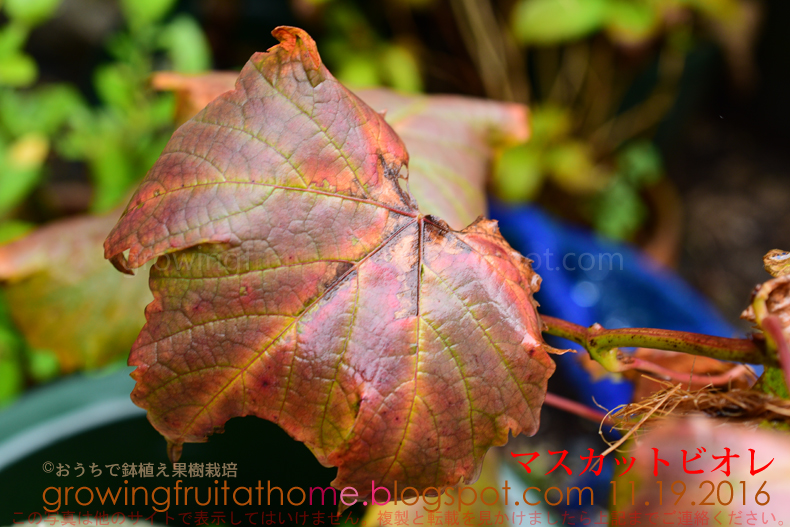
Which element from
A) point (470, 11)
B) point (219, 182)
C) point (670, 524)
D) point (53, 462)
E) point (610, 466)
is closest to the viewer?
point (670, 524)

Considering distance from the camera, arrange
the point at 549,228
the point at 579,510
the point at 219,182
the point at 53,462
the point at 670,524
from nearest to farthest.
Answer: the point at 670,524 → the point at 219,182 → the point at 53,462 → the point at 579,510 → the point at 549,228

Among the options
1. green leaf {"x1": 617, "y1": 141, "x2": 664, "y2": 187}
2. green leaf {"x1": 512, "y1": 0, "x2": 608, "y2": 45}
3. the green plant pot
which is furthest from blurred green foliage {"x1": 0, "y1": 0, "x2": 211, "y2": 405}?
green leaf {"x1": 617, "y1": 141, "x2": 664, "y2": 187}

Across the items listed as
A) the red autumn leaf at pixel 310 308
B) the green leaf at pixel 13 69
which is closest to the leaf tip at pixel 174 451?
the red autumn leaf at pixel 310 308

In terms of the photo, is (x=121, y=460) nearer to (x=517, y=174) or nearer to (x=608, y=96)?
(x=517, y=174)

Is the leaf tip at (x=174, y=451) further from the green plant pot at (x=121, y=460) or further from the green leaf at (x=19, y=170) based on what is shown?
the green leaf at (x=19, y=170)

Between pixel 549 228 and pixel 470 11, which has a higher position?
pixel 470 11

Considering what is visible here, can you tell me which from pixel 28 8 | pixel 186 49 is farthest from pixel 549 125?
pixel 28 8

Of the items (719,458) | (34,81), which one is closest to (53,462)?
(719,458)

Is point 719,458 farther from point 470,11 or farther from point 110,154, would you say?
point 470,11
